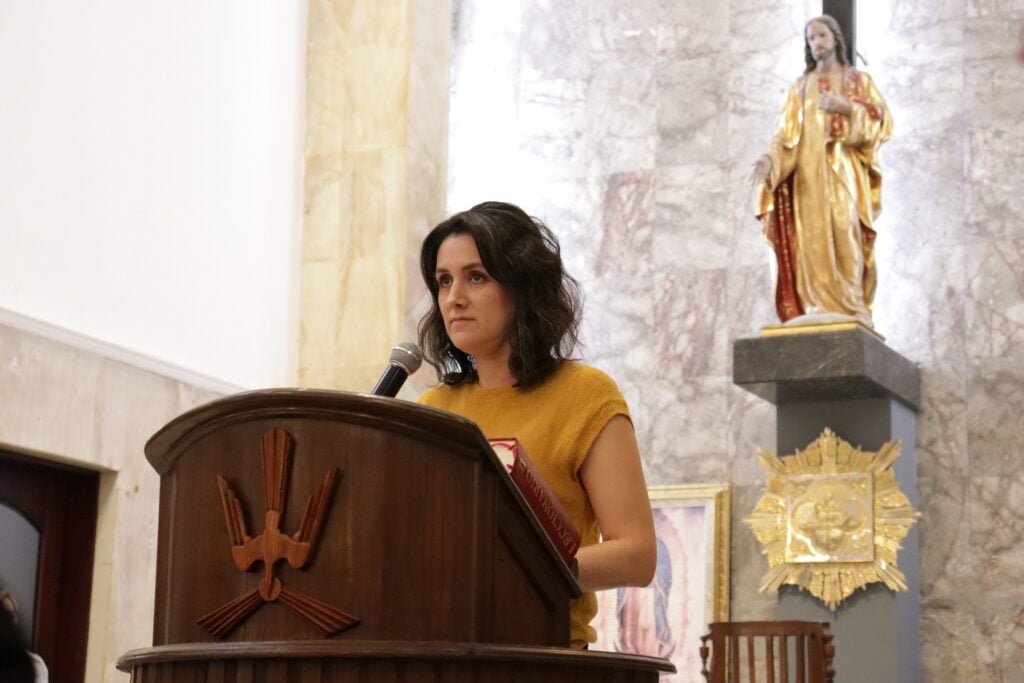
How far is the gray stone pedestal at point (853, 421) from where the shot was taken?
7.86 m

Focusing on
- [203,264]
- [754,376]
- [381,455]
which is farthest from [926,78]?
[381,455]

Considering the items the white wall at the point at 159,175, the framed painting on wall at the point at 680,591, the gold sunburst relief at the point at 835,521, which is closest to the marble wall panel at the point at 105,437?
the white wall at the point at 159,175

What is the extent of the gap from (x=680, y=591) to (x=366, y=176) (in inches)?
124

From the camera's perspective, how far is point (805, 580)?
809cm

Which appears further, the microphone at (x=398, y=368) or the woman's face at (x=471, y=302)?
the woman's face at (x=471, y=302)

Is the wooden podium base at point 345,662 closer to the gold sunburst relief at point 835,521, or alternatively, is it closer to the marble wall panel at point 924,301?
the gold sunburst relief at point 835,521

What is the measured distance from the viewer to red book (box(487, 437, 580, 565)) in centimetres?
212

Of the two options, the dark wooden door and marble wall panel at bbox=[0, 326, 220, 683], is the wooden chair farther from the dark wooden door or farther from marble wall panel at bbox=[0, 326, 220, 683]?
the dark wooden door

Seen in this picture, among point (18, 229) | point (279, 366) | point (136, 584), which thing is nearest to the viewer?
point (18, 229)

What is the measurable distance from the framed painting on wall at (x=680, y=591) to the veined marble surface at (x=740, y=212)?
0.14m

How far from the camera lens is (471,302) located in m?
2.60

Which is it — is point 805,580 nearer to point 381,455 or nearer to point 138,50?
point 138,50

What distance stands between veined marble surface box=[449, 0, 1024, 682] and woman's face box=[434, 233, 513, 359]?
657cm

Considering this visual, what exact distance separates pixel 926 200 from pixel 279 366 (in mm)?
4081
